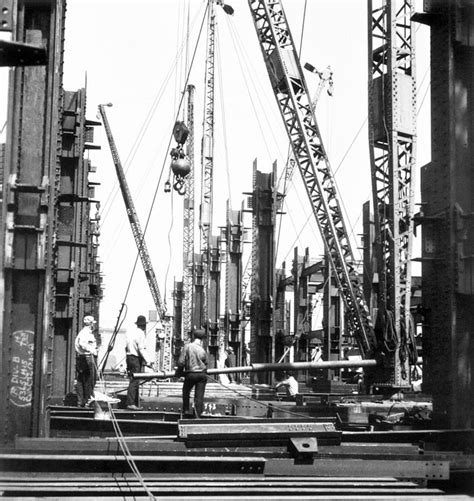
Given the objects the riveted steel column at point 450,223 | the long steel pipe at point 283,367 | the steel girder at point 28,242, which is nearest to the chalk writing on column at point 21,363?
the steel girder at point 28,242

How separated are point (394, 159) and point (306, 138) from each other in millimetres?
7162

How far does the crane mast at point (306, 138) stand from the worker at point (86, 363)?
979 centimetres

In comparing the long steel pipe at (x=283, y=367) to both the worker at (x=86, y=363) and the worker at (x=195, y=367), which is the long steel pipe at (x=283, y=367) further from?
the worker at (x=86, y=363)

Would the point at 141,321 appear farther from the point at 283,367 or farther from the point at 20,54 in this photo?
the point at 20,54

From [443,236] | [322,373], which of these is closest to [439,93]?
[443,236]

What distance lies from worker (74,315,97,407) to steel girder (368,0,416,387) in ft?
21.1

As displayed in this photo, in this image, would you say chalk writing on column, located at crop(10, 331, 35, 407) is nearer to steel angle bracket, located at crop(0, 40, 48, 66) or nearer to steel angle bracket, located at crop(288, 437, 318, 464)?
steel angle bracket, located at crop(288, 437, 318, 464)

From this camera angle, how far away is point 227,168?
42406 mm

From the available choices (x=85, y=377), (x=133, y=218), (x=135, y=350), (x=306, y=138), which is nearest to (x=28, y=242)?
(x=135, y=350)

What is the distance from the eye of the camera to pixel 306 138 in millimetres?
25344

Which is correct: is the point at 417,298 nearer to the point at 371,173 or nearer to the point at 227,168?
the point at 227,168

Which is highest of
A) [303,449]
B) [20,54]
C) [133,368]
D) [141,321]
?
[20,54]

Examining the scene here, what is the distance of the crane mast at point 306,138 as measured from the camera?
79.9ft

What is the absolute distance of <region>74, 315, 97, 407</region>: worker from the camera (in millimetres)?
15938
